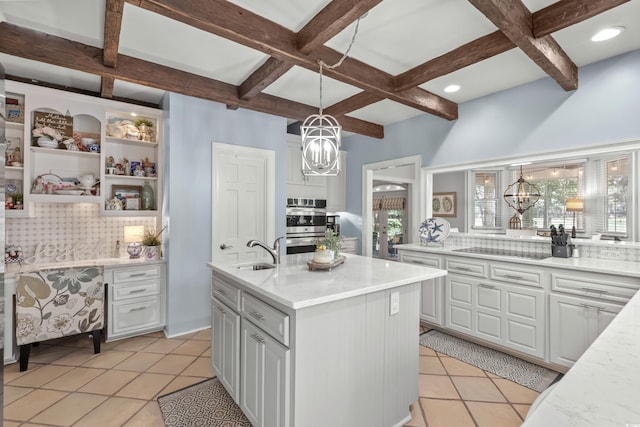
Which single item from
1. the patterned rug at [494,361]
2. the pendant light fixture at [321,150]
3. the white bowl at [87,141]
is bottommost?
the patterned rug at [494,361]

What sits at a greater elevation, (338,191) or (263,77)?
(263,77)

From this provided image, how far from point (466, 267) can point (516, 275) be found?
0.45 metres

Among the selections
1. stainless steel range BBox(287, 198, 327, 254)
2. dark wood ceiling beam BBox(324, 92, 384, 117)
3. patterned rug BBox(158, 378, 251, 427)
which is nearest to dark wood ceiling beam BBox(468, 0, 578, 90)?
dark wood ceiling beam BBox(324, 92, 384, 117)

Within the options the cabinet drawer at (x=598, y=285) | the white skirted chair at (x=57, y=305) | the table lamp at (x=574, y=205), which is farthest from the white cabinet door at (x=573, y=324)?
the white skirted chair at (x=57, y=305)

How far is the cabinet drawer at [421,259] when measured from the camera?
3324 millimetres

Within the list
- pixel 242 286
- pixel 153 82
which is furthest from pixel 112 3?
pixel 242 286

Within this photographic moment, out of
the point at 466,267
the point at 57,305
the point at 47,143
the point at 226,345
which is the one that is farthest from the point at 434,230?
the point at 47,143

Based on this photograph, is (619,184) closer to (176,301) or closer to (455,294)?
(455,294)

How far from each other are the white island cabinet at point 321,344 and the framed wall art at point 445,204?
16.9ft

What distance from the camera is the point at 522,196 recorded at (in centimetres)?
561

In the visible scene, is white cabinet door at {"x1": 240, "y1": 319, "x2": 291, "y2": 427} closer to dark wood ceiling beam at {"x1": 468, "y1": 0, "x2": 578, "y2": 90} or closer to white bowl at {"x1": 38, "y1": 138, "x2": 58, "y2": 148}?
dark wood ceiling beam at {"x1": 468, "y1": 0, "x2": 578, "y2": 90}

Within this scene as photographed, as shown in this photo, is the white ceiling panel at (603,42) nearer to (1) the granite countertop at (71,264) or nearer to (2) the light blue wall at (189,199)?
(2) the light blue wall at (189,199)

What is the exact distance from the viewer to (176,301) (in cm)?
321

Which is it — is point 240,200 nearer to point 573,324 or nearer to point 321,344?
point 321,344
